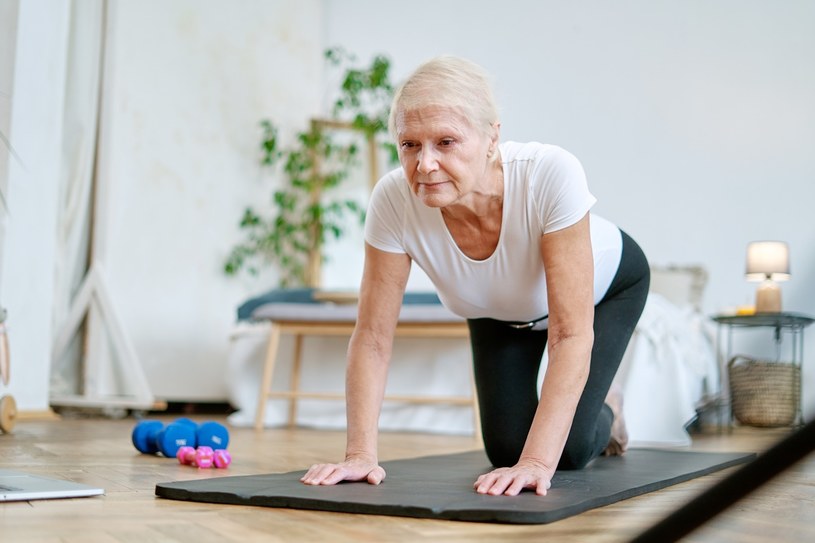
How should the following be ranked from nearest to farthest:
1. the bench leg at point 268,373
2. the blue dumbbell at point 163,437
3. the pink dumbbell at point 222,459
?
the pink dumbbell at point 222,459 < the blue dumbbell at point 163,437 < the bench leg at point 268,373

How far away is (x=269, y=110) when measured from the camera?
5.65 metres

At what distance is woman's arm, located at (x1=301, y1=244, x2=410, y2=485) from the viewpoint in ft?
5.50

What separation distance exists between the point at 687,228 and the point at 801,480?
143 inches

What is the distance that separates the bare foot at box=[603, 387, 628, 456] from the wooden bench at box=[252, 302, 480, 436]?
117 cm

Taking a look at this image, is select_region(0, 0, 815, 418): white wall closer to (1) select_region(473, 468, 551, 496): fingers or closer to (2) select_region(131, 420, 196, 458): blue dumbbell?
(2) select_region(131, 420, 196, 458): blue dumbbell

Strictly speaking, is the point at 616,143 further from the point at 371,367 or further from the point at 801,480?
the point at 371,367

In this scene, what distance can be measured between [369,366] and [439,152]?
0.45m

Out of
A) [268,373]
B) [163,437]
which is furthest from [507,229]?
[268,373]

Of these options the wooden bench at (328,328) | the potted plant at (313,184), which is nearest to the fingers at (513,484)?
the wooden bench at (328,328)

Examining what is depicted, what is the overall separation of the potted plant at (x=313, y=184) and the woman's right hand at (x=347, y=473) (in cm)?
381

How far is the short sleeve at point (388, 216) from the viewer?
1.82 meters

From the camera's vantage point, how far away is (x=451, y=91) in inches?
61.3

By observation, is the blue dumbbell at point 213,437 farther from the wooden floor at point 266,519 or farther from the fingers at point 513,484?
the fingers at point 513,484

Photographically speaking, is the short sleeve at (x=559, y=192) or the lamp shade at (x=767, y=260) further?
the lamp shade at (x=767, y=260)
